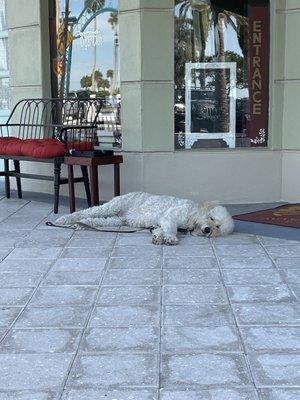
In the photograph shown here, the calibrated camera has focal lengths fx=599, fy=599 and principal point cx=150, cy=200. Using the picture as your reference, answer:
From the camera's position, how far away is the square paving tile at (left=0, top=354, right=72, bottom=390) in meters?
3.10

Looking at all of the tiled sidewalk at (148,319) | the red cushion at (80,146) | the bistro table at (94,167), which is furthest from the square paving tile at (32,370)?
the red cushion at (80,146)

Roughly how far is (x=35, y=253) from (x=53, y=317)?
1729 millimetres

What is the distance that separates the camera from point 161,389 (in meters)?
3.02

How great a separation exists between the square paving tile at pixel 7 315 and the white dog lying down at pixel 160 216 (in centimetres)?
205

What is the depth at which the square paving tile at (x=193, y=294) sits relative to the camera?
434cm

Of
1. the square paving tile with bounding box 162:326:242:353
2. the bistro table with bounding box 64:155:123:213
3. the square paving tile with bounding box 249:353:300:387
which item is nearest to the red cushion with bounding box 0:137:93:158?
the bistro table with bounding box 64:155:123:213

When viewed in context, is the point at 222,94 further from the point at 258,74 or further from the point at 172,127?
the point at 172,127

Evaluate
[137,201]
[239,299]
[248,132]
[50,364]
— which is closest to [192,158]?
[248,132]

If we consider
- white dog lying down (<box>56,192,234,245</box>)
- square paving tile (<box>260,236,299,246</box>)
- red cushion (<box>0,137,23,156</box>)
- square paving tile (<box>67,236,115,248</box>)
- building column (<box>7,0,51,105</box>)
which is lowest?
square paving tile (<box>67,236,115,248</box>)

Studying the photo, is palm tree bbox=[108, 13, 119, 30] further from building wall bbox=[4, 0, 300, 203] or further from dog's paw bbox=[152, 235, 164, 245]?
dog's paw bbox=[152, 235, 164, 245]

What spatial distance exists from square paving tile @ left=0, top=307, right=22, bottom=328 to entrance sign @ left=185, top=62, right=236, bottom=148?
4.37 metres

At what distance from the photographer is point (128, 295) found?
4469 mm

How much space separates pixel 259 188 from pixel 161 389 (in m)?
5.34

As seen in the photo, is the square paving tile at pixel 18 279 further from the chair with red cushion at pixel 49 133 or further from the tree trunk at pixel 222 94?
the tree trunk at pixel 222 94
